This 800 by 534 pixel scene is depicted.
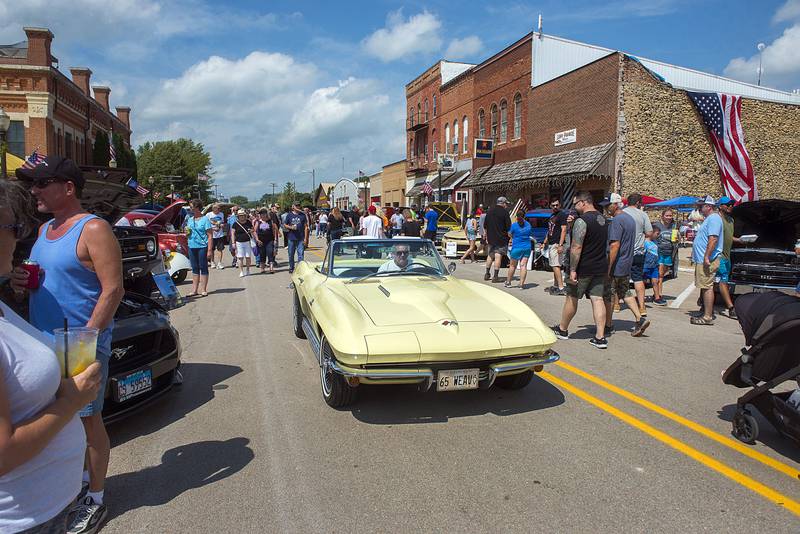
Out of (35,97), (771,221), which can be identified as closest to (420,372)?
(771,221)

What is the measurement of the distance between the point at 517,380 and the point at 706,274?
4.98 metres

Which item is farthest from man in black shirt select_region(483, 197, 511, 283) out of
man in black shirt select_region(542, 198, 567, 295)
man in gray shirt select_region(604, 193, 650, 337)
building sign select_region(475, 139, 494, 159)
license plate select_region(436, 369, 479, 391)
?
building sign select_region(475, 139, 494, 159)

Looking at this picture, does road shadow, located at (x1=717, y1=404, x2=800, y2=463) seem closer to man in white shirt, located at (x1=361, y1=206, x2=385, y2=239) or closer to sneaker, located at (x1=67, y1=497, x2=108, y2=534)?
sneaker, located at (x1=67, y1=497, x2=108, y2=534)

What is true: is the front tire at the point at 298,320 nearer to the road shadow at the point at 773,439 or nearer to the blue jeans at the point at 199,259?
the blue jeans at the point at 199,259

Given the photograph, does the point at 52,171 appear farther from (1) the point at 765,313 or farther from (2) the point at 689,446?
(1) the point at 765,313

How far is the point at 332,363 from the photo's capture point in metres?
4.18

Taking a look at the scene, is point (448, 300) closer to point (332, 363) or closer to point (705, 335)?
point (332, 363)

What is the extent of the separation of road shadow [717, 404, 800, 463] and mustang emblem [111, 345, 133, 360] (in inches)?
184

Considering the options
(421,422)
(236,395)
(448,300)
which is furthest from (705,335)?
(236,395)

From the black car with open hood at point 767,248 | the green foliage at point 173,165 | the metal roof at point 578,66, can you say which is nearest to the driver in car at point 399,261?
the black car with open hood at point 767,248

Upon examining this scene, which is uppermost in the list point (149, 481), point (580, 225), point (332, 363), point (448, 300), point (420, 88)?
point (420, 88)

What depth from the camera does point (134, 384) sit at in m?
3.91

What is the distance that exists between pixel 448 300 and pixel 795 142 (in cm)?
2582

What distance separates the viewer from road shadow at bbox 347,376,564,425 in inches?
169
